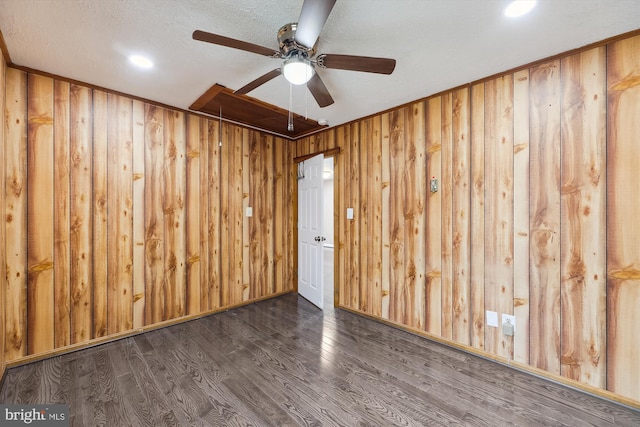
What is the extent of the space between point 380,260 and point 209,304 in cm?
223

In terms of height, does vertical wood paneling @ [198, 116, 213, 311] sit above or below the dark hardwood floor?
above

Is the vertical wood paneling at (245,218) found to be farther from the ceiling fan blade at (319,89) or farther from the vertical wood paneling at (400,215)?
the ceiling fan blade at (319,89)

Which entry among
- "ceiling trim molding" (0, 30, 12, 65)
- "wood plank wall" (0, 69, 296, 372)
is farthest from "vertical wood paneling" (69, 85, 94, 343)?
"ceiling trim molding" (0, 30, 12, 65)

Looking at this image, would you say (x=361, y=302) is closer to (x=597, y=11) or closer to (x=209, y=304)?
(x=209, y=304)

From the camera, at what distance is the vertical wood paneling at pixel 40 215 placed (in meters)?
2.29

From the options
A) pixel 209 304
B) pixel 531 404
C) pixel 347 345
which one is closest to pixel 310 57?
pixel 347 345

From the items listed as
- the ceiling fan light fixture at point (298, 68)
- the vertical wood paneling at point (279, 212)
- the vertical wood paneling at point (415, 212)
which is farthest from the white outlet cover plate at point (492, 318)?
the vertical wood paneling at point (279, 212)

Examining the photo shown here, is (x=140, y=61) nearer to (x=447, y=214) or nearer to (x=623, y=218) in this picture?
(x=447, y=214)

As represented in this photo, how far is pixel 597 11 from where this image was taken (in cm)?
162

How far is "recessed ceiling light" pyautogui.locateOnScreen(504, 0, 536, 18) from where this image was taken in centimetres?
154

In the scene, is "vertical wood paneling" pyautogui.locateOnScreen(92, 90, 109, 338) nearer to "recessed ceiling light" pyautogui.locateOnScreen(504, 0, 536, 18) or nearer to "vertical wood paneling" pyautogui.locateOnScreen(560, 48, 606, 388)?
"recessed ceiling light" pyautogui.locateOnScreen(504, 0, 536, 18)

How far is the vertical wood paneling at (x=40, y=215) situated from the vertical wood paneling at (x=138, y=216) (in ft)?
2.04

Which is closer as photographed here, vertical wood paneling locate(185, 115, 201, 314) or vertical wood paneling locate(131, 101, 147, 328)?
vertical wood paneling locate(131, 101, 147, 328)

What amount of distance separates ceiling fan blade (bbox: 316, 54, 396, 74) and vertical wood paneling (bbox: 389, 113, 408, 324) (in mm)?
1388
